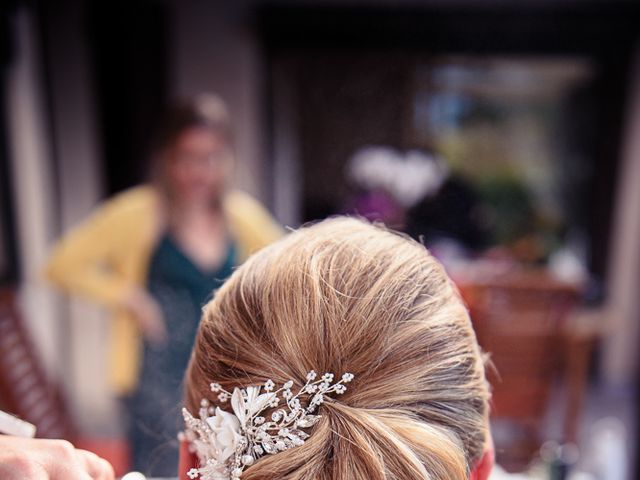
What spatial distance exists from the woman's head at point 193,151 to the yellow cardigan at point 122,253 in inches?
2.4

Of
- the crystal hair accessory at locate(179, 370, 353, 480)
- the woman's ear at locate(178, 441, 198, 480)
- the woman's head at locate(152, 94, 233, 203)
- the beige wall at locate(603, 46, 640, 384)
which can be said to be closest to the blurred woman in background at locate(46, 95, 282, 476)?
the woman's head at locate(152, 94, 233, 203)

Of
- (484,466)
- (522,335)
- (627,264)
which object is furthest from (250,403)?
(627,264)

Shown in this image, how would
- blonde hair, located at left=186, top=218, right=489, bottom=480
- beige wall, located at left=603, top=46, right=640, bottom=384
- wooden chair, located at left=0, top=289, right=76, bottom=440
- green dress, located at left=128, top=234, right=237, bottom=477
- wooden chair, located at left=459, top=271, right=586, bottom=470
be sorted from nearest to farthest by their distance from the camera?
blonde hair, located at left=186, top=218, right=489, bottom=480 → wooden chair, located at left=0, top=289, right=76, bottom=440 → green dress, located at left=128, top=234, right=237, bottom=477 → wooden chair, located at left=459, top=271, right=586, bottom=470 → beige wall, located at left=603, top=46, right=640, bottom=384

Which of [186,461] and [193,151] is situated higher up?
[193,151]

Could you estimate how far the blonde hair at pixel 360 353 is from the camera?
0.41m

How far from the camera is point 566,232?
9.77 ft

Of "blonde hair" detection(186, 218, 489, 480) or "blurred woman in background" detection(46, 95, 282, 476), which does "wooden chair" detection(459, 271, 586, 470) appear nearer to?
"blurred woman in background" detection(46, 95, 282, 476)

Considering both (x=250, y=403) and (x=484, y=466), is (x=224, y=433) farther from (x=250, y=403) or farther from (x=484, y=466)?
(x=484, y=466)

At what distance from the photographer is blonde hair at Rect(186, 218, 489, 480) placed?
1.34 feet

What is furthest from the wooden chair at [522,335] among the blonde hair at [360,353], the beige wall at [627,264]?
the blonde hair at [360,353]

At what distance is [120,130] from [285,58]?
1.01 metres

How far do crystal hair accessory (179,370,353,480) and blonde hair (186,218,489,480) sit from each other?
11 mm

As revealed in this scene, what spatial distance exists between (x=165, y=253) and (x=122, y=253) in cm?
14

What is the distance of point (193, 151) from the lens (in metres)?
1.33
